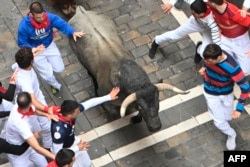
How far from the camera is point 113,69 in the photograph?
10.9m

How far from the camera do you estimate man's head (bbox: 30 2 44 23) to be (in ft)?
33.8

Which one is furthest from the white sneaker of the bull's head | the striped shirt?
the bull's head

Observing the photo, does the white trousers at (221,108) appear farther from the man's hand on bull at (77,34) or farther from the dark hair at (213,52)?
the man's hand on bull at (77,34)

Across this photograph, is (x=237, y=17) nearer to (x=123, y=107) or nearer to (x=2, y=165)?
(x=123, y=107)

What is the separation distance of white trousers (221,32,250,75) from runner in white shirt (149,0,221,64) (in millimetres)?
137

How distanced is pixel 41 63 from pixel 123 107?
1.78 m

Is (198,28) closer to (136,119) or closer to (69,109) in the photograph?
(136,119)

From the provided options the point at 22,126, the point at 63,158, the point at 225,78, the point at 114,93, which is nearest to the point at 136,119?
the point at 114,93

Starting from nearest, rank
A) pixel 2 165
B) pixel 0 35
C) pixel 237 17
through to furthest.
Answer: pixel 237 17, pixel 2 165, pixel 0 35

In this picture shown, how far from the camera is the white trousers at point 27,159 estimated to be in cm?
981

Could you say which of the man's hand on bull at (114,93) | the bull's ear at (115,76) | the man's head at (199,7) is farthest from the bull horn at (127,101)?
the man's head at (199,7)

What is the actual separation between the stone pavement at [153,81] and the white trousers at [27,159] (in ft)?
4.18

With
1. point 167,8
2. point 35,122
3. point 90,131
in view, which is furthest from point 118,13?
point 35,122

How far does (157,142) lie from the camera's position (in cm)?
1131
